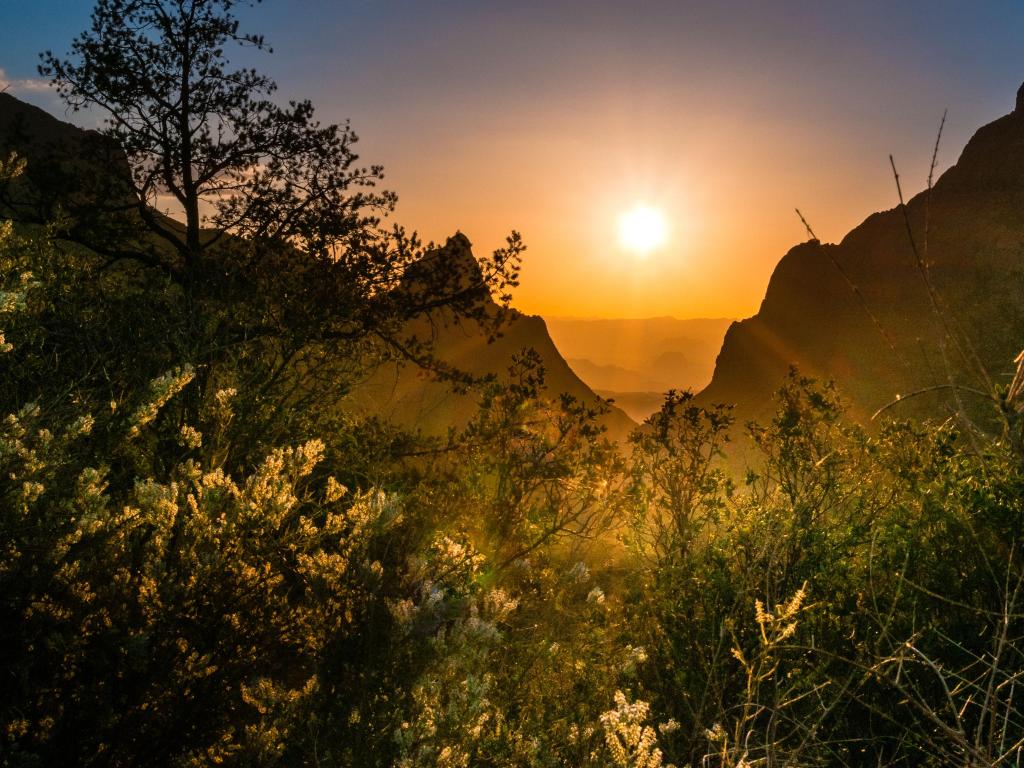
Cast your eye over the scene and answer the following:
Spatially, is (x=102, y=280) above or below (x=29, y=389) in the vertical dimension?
above

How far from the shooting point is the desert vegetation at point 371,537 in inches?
113

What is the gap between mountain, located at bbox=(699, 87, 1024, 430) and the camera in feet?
128

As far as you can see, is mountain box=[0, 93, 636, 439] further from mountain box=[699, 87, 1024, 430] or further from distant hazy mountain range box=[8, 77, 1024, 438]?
mountain box=[699, 87, 1024, 430]

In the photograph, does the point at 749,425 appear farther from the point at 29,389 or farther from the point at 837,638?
the point at 29,389

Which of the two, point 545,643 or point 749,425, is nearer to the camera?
point 545,643

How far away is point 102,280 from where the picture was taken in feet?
23.8

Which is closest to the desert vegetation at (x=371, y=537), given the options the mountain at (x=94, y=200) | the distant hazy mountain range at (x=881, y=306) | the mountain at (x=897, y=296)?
the mountain at (x=94, y=200)

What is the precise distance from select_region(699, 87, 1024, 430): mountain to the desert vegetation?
101 ft

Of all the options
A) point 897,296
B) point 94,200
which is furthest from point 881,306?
point 94,200

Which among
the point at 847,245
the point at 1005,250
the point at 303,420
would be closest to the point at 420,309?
the point at 303,420

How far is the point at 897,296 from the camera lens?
166ft

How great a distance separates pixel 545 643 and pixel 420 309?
4.80 meters

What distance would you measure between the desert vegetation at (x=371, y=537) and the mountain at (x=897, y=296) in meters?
30.9

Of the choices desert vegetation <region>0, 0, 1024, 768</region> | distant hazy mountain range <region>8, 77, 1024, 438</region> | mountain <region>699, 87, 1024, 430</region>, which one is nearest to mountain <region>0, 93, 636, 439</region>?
desert vegetation <region>0, 0, 1024, 768</region>
